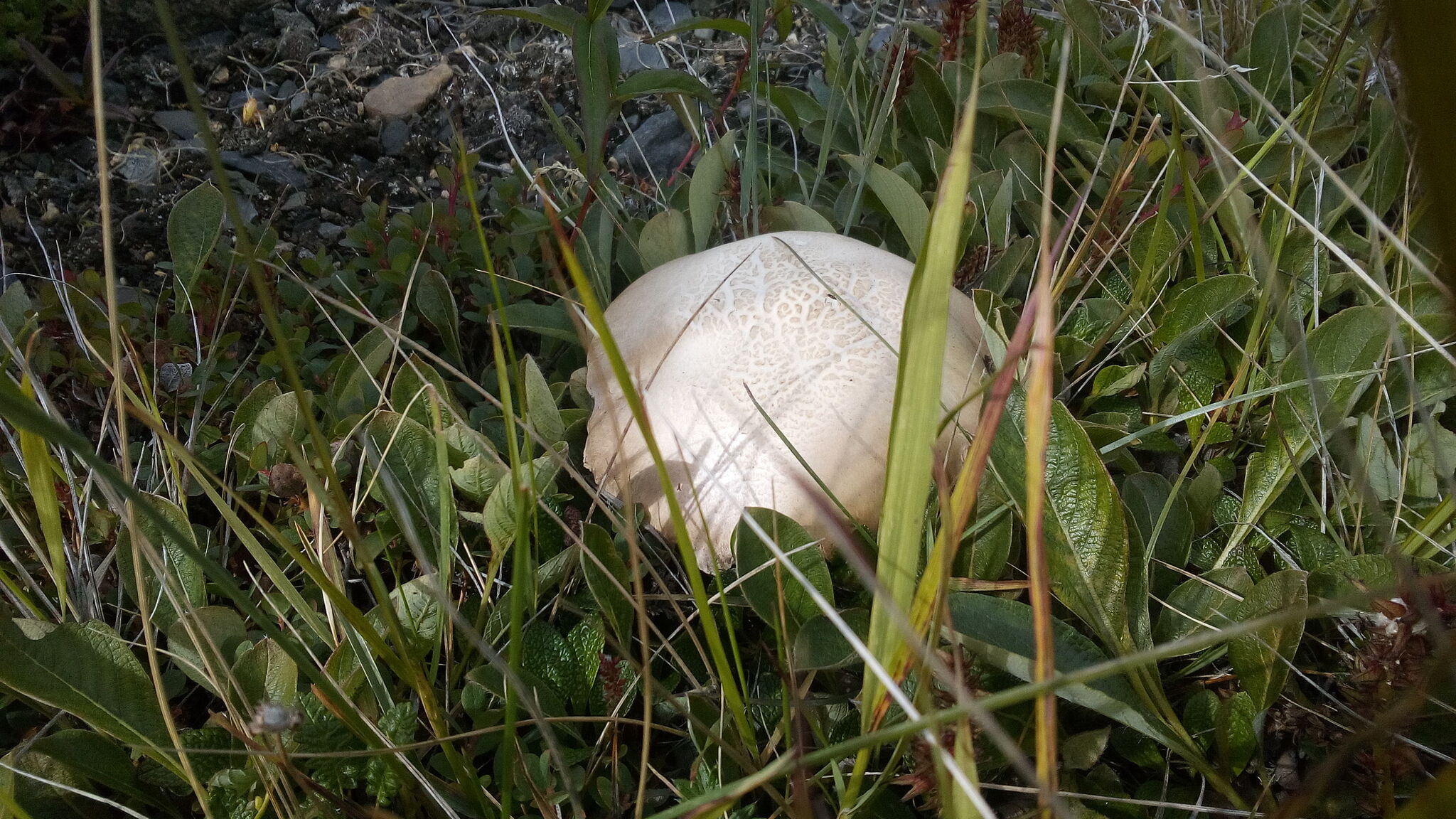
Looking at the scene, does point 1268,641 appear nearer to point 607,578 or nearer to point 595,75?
point 607,578

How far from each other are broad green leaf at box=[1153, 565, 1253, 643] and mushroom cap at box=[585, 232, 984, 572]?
31 centimetres

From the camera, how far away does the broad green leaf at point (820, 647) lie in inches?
39.9

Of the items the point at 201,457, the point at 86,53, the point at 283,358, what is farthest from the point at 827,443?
the point at 86,53

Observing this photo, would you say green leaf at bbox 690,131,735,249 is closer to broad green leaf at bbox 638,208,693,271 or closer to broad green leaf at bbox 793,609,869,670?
broad green leaf at bbox 638,208,693,271

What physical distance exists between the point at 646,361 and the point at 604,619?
0.38 metres

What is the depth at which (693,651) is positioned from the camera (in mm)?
1173

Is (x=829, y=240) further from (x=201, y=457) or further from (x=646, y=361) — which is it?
(x=201, y=457)

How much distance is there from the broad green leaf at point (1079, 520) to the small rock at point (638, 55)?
5.21 ft

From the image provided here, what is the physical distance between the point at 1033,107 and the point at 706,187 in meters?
0.64

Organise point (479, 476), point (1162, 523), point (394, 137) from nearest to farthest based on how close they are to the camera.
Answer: point (1162, 523), point (479, 476), point (394, 137)

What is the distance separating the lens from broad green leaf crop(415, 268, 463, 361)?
153 centimetres

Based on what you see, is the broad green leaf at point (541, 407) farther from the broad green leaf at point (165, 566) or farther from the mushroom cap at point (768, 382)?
the broad green leaf at point (165, 566)

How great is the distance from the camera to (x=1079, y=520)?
107cm

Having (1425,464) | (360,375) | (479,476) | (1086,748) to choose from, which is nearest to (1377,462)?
(1425,464)
